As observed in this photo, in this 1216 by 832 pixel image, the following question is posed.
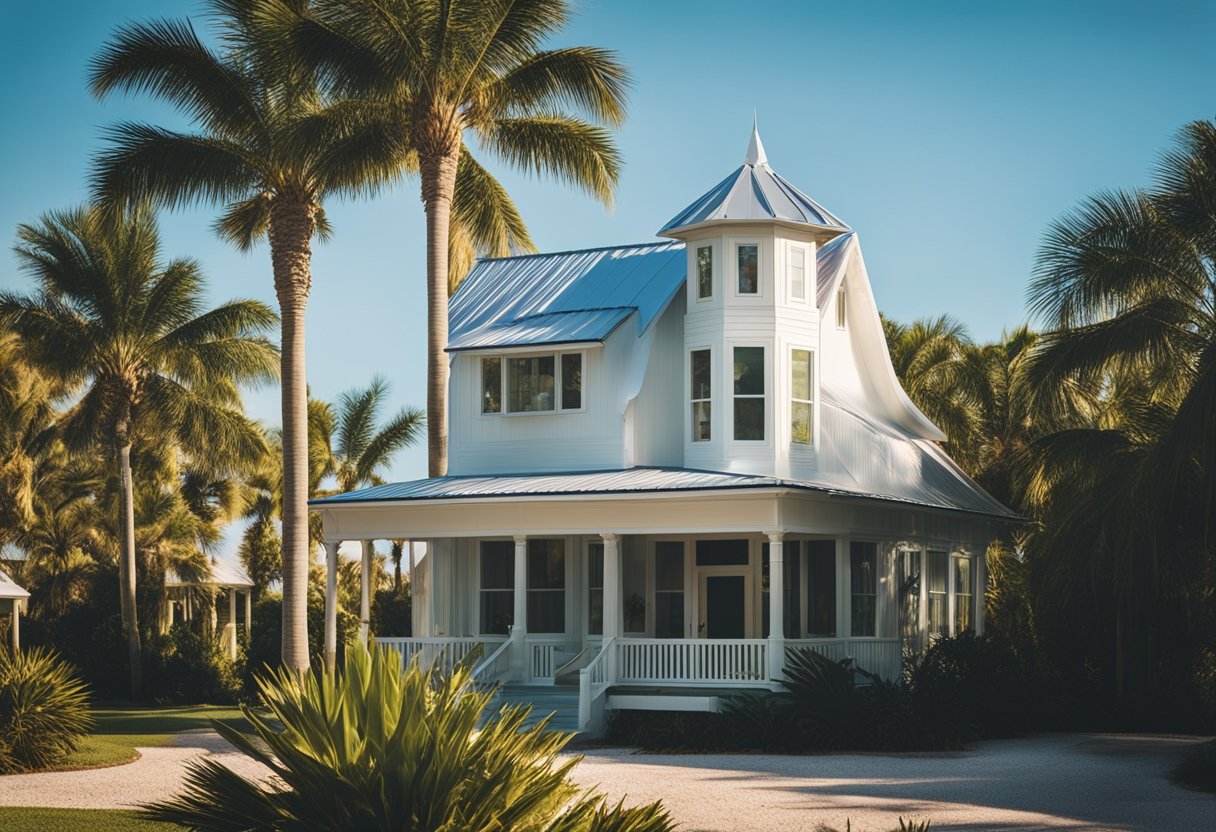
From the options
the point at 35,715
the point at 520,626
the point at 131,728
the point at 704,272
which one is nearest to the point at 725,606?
the point at 520,626

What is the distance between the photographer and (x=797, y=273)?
99.0 feet

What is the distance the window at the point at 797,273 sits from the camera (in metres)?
30.0

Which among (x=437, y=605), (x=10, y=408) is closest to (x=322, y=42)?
(x=437, y=605)

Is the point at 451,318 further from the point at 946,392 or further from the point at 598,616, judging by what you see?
the point at 946,392

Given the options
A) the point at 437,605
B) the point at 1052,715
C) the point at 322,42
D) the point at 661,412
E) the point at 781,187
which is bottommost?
the point at 1052,715

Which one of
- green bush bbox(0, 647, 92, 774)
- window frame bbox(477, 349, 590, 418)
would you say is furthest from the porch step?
green bush bbox(0, 647, 92, 774)

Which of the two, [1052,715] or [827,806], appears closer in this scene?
[827,806]

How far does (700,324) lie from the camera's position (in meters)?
30.0

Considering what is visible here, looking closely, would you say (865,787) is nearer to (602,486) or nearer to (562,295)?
(602,486)

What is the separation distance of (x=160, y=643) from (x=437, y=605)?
1317 centimetres

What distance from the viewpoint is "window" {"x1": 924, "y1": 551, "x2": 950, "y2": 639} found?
34844mm

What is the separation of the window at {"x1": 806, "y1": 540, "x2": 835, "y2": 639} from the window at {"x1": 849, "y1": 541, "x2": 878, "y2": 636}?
0.60m

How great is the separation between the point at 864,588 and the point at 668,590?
13.4 feet

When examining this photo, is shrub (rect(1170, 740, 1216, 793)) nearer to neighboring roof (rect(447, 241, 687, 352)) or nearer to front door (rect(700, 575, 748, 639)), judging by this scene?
front door (rect(700, 575, 748, 639))
